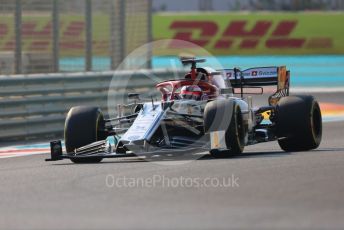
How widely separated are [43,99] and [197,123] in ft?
16.6

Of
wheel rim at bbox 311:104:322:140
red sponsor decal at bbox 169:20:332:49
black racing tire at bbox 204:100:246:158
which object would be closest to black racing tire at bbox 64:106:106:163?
black racing tire at bbox 204:100:246:158

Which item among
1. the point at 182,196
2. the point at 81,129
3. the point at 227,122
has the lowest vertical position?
the point at 182,196

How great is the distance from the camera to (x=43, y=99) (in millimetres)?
17000

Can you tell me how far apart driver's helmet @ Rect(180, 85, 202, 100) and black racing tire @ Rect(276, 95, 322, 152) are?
112 centimetres

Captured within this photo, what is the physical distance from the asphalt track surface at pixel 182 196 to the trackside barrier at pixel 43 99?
13.6ft

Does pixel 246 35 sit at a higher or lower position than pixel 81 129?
higher

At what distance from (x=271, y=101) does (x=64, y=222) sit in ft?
23.0

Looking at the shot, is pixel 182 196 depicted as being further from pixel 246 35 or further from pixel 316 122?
pixel 246 35

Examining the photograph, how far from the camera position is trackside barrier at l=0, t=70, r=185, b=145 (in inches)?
652

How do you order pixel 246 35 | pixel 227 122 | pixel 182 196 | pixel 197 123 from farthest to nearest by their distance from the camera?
pixel 246 35
pixel 197 123
pixel 227 122
pixel 182 196

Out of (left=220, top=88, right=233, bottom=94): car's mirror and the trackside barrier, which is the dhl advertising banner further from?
(left=220, top=88, right=233, bottom=94): car's mirror

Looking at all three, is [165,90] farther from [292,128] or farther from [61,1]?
[61,1]

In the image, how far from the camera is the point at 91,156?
12117 mm

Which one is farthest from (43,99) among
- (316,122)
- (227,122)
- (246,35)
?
(246,35)
